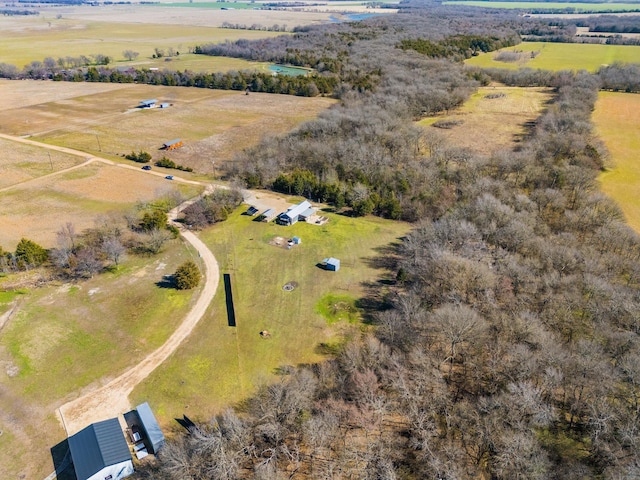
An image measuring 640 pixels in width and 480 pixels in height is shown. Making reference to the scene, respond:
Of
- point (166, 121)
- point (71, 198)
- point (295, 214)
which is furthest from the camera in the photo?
point (166, 121)

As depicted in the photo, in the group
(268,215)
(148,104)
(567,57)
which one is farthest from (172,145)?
(567,57)

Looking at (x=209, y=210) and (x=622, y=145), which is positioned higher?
(x=622, y=145)

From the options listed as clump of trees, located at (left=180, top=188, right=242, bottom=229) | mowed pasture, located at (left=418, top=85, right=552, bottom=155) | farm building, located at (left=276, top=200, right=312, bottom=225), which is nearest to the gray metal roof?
clump of trees, located at (left=180, top=188, right=242, bottom=229)

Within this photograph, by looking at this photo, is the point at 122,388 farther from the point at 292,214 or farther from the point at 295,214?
the point at 295,214

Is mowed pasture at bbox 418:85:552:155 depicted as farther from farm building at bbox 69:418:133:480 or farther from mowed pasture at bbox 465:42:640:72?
farm building at bbox 69:418:133:480

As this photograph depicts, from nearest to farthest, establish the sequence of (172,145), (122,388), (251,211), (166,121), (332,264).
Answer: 1. (122,388)
2. (332,264)
3. (251,211)
4. (172,145)
5. (166,121)

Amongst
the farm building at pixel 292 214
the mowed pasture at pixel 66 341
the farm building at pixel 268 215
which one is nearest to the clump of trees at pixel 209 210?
the farm building at pixel 268 215

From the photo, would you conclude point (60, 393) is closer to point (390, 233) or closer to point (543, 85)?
point (390, 233)

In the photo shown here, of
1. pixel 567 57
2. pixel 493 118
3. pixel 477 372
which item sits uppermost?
pixel 567 57
